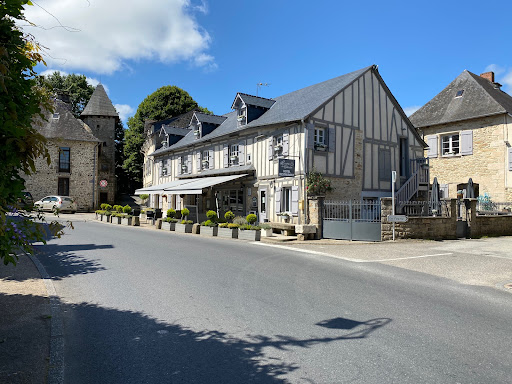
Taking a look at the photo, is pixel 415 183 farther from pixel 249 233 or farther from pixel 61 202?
pixel 61 202

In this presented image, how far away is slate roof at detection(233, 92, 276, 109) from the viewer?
19905 millimetres

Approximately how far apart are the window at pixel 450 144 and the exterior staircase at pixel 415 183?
11.7 ft

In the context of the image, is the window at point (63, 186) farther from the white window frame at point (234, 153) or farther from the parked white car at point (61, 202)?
the white window frame at point (234, 153)

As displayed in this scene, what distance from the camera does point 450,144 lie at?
2248cm

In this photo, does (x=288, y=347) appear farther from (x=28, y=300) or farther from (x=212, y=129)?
(x=212, y=129)

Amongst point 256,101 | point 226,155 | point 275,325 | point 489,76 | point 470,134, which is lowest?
point 275,325

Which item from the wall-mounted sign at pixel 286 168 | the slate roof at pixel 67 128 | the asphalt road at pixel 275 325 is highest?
the slate roof at pixel 67 128

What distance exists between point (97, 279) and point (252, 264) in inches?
123

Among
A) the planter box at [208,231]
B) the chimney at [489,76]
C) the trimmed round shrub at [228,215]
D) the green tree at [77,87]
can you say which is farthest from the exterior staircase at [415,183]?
the green tree at [77,87]

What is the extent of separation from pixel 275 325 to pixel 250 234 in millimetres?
9763

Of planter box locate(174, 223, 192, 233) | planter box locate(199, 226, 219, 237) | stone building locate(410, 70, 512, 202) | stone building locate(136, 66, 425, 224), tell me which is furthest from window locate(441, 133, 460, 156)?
planter box locate(174, 223, 192, 233)

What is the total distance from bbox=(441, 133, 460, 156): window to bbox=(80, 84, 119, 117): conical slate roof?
31440 millimetres

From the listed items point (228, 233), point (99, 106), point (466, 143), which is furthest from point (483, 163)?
point (99, 106)

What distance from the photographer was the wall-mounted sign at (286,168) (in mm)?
15410
